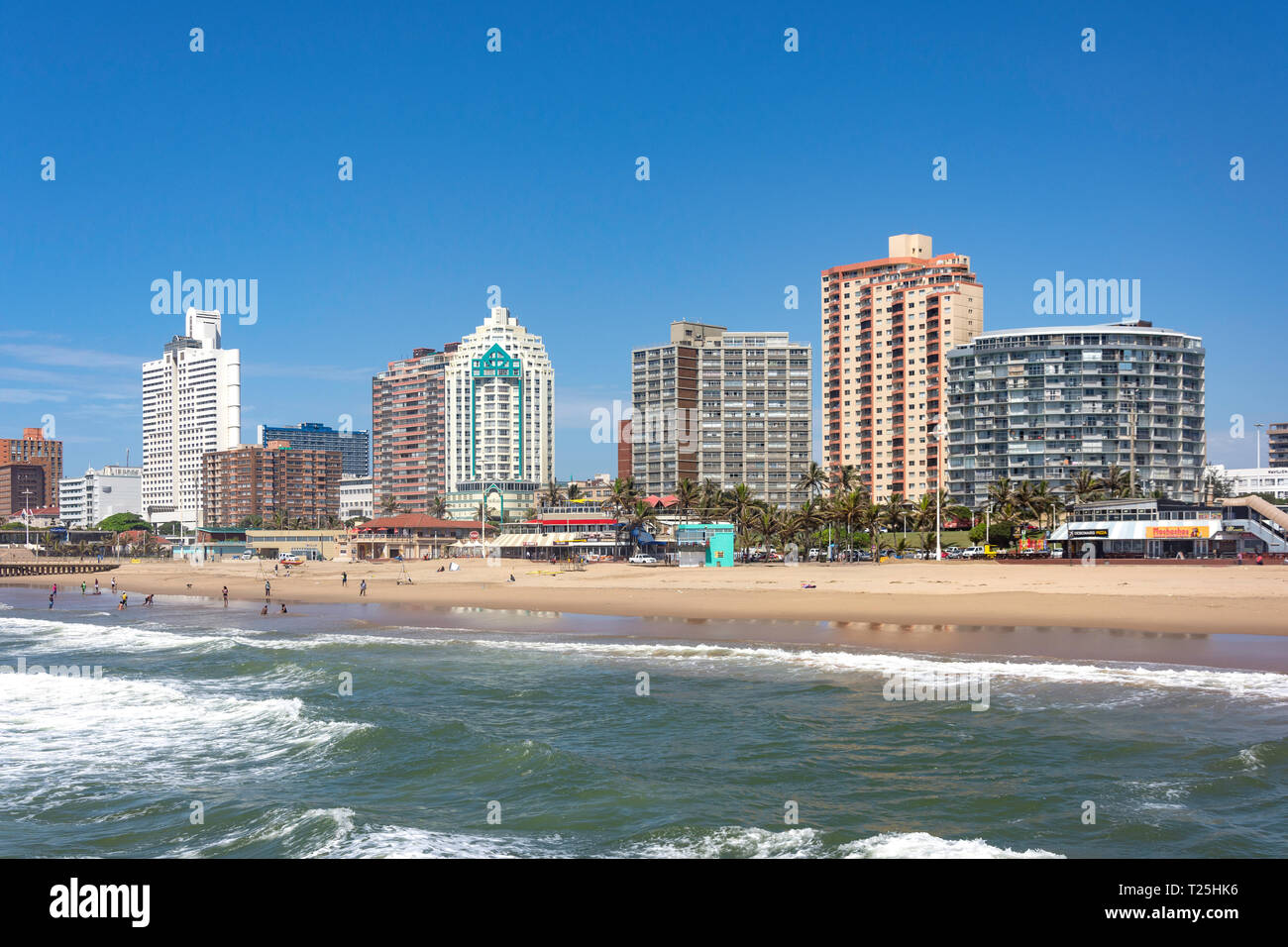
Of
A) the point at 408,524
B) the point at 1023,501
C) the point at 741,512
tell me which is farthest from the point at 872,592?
the point at 408,524

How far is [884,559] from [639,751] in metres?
72.2

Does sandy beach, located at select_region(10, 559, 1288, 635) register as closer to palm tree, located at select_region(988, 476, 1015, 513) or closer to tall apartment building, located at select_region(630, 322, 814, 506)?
palm tree, located at select_region(988, 476, 1015, 513)

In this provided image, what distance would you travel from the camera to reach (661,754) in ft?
67.8

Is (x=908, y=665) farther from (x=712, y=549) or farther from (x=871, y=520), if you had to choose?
(x=871, y=520)

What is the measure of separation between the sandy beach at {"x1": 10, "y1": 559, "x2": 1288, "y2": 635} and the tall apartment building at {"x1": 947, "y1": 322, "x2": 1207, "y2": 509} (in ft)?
201

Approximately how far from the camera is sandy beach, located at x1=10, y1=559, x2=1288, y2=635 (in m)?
42.3

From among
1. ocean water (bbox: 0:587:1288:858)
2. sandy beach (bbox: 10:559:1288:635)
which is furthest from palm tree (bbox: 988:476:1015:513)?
ocean water (bbox: 0:587:1288:858)

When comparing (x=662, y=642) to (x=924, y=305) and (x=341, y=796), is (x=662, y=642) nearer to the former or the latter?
(x=341, y=796)

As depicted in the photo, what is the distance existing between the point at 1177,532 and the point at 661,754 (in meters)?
67.7

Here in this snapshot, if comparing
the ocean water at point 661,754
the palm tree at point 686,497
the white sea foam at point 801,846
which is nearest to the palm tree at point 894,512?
the palm tree at point 686,497

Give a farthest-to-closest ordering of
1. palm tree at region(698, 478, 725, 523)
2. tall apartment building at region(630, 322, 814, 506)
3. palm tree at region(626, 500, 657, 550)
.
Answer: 1. tall apartment building at region(630, 322, 814, 506)
2. palm tree at region(698, 478, 725, 523)
3. palm tree at region(626, 500, 657, 550)

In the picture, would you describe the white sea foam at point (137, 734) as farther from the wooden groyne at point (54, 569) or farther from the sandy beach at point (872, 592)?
the wooden groyne at point (54, 569)

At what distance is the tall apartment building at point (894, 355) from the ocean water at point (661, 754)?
115m

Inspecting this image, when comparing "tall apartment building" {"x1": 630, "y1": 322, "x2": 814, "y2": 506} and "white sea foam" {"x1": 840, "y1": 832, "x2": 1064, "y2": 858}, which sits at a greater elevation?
"tall apartment building" {"x1": 630, "y1": 322, "x2": 814, "y2": 506}
